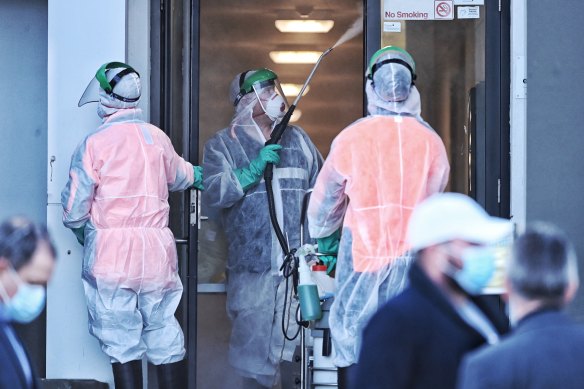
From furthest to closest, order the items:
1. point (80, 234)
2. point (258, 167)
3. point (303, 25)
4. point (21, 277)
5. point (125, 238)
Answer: point (303, 25), point (258, 167), point (80, 234), point (125, 238), point (21, 277)

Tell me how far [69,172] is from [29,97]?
0.88 m

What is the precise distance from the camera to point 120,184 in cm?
517

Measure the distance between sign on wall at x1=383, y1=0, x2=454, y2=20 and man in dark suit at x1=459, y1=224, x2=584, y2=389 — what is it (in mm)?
3238

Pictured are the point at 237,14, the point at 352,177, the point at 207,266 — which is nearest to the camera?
the point at 352,177

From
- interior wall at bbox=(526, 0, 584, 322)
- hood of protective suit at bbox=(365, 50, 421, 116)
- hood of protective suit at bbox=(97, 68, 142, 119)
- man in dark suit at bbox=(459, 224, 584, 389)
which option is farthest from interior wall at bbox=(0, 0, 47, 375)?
man in dark suit at bbox=(459, 224, 584, 389)

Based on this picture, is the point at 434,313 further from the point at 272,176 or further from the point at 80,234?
the point at 272,176

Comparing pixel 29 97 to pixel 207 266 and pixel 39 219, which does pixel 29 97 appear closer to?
pixel 39 219

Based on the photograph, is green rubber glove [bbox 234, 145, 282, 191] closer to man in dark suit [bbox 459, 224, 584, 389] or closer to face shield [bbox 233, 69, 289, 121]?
face shield [bbox 233, 69, 289, 121]

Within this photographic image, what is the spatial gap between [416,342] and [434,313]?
0.29 feet

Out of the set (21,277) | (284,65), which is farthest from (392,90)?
(284,65)

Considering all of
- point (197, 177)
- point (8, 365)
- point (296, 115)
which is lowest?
point (8, 365)

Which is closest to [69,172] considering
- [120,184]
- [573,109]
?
[120,184]

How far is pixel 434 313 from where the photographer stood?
276 centimetres

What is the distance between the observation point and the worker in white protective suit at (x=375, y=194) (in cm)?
448
